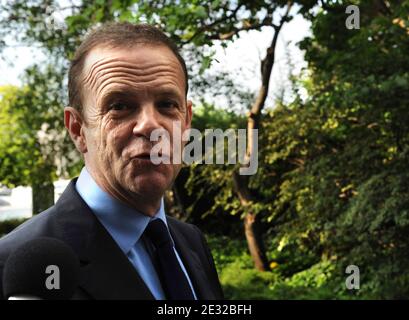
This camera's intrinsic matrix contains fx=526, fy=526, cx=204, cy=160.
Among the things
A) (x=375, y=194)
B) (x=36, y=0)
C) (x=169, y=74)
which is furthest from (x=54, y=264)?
(x=36, y=0)

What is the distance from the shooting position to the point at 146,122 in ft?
3.80

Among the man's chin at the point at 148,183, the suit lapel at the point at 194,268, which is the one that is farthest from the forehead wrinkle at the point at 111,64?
the suit lapel at the point at 194,268

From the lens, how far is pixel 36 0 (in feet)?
28.9

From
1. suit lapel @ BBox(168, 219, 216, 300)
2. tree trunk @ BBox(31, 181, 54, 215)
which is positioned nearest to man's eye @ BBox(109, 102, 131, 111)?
suit lapel @ BBox(168, 219, 216, 300)

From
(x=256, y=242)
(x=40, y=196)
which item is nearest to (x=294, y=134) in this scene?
(x=256, y=242)

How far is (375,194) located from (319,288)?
2.93 m

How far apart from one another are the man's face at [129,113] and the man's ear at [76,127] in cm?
3

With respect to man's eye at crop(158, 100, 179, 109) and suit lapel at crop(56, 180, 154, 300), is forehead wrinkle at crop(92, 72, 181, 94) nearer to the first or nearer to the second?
man's eye at crop(158, 100, 179, 109)

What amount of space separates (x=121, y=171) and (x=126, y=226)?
157mm

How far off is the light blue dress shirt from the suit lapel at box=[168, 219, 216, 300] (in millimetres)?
221

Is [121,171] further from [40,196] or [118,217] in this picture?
[40,196]

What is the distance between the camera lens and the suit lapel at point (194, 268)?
1463 mm
